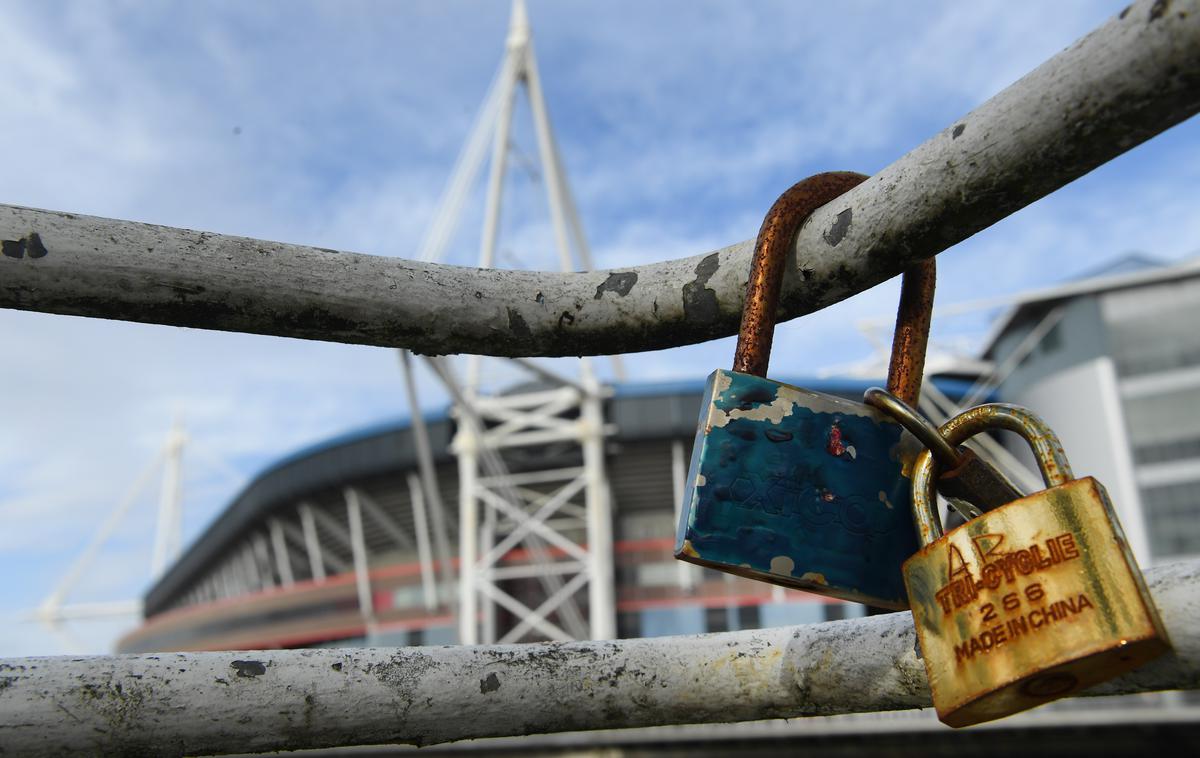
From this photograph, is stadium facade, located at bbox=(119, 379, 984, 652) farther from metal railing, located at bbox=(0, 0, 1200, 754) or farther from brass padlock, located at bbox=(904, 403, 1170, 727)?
brass padlock, located at bbox=(904, 403, 1170, 727)

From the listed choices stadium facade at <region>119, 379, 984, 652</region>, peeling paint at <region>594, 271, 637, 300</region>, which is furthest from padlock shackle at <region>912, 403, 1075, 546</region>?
stadium facade at <region>119, 379, 984, 652</region>

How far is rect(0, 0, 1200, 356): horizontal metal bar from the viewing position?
95cm

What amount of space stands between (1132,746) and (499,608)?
19241 millimetres

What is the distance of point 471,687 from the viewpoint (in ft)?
4.37

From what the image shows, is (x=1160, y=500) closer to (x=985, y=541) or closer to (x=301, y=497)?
(x=301, y=497)

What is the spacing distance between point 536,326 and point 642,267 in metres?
0.16

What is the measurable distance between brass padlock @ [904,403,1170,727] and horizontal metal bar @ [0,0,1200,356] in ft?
0.95

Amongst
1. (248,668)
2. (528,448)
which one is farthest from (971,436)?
(528,448)

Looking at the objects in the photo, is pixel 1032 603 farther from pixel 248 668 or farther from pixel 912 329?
pixel 248 668

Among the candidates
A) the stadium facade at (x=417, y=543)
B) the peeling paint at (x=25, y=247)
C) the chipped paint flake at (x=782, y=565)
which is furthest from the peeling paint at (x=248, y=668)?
the stadium facade at (x=417, y=543)

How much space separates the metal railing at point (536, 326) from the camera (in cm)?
103

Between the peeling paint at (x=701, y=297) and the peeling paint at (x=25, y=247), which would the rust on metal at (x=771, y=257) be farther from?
the peeling paint at (x=25, y=247)

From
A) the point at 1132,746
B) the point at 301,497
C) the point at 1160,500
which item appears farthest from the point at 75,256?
the point at 301,497

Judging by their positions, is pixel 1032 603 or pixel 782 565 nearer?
pixel 1032 603
